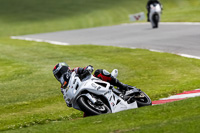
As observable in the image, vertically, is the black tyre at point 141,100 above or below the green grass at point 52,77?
above

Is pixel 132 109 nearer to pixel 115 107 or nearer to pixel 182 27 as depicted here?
pixel 115 107

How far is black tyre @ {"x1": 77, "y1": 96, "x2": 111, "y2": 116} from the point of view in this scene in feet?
29.9

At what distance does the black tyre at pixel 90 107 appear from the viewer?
912cm

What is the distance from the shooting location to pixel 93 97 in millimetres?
9352

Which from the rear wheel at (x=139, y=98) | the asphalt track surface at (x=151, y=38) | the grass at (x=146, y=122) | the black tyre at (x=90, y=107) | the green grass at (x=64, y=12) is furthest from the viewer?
the green grass at (x=64, y=12)

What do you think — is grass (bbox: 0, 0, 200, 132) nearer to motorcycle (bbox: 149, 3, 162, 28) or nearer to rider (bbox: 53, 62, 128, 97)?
rider (bbox: 53, 62, 128, 97)

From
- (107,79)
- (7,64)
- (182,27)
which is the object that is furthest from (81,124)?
(182,27)

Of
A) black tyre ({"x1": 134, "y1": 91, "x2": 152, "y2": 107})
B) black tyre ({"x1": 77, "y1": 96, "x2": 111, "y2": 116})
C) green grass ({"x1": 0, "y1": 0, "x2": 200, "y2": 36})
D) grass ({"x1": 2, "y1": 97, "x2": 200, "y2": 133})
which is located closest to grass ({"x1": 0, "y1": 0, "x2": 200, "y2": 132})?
grass ({"x1": 2, "y1": 97, "x2": 200, "y2": 133})

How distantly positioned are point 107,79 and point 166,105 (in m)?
1.67

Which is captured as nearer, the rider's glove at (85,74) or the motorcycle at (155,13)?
the rider's glove at (85,74)

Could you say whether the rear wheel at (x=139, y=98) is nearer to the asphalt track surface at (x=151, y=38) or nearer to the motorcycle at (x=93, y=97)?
the motorcycle at (x=93, y=97)

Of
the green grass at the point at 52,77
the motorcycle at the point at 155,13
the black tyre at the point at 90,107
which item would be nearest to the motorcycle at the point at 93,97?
the black tyre at the point at 90,107

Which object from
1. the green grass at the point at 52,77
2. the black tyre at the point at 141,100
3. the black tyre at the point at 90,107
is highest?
the black tyre at the point at 90,107

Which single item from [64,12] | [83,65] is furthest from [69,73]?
[64,12]
